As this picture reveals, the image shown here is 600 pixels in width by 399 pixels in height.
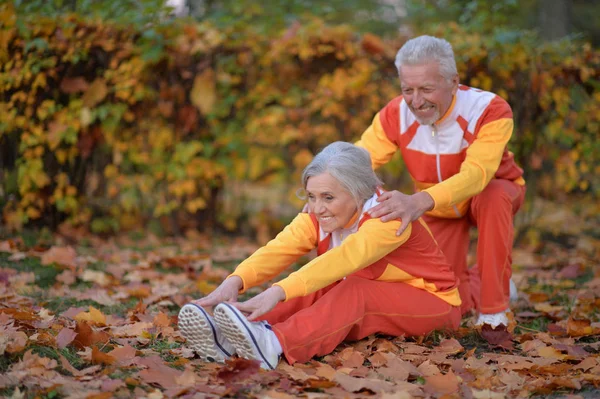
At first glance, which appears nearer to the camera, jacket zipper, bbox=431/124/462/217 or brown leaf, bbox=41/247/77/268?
jacket zipper, bbox=431/124/462/217

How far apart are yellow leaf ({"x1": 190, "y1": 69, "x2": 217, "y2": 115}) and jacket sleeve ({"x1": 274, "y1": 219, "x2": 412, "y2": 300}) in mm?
3106

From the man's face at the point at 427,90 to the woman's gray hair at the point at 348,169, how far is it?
55 centimetres

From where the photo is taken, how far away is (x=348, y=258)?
2740mm

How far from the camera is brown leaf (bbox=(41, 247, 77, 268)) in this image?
4.32 m

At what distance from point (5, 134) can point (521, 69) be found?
13.3 ft

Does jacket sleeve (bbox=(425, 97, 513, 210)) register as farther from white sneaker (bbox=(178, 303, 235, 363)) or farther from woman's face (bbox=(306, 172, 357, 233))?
white sneaker (bbox=(178, 303, 235, 363))

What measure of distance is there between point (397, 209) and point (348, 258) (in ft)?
0.98

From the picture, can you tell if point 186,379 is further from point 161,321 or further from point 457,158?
point 457,158

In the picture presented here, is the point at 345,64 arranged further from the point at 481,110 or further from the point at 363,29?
the point at 363,29

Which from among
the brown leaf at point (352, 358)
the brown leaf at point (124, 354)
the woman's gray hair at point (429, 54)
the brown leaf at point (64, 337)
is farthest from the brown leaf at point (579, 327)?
the brown leaf at point (64, 337)

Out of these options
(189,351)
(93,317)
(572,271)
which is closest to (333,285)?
(189,351)

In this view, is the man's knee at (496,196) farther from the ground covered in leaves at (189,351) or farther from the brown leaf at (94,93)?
the brown leaf at (94,93)

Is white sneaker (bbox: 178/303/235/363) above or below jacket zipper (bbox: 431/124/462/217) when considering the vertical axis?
below

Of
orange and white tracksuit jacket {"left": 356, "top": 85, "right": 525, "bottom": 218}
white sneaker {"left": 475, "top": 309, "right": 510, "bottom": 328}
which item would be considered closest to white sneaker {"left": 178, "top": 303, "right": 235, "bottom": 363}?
orange and white tracksuit jacket {"left": 356, "top": 85, "right": 525, "bottom": 218}
